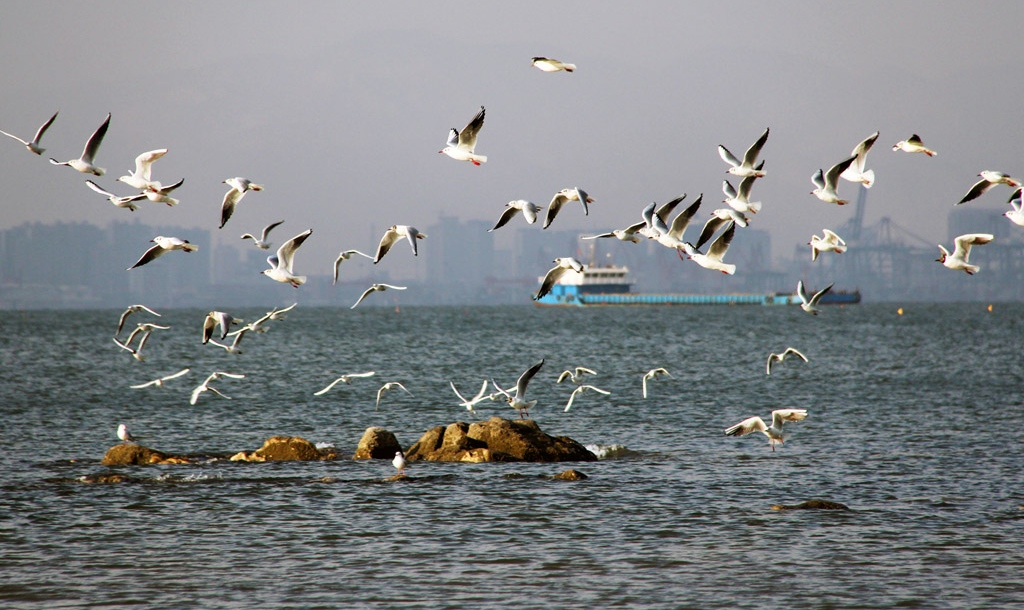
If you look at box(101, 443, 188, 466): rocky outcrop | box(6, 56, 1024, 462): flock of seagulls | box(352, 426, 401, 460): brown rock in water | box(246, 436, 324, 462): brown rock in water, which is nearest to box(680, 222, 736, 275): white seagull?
box(6, 56, 1024, 462): flock of seagulls

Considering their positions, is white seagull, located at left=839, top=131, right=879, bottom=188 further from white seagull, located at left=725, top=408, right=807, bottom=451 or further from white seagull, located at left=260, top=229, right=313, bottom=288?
white seagull, located at left=260, top=229, right=313, bottom=288

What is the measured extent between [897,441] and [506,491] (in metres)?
13.9

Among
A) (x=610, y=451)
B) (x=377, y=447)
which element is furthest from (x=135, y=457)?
(x=610, y=451)

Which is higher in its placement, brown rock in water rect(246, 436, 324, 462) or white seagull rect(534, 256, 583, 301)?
white seagull rect(534, 256, 583, 301)

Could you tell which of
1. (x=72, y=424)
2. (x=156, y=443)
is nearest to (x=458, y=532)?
(x=156, y=443)

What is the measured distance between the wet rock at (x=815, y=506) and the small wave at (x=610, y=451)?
6.84m

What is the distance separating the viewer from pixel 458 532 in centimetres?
1945

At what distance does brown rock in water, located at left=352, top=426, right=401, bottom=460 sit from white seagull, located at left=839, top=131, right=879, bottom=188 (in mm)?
12092

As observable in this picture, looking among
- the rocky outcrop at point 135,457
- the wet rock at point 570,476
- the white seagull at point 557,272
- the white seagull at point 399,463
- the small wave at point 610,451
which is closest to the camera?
the white seagull at point 557,272

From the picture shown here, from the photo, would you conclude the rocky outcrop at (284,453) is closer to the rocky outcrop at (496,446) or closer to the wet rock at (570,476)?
the rocky outcrop at (496,446)

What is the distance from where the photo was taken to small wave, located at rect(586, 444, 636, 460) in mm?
27812

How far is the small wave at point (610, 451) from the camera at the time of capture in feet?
91.2

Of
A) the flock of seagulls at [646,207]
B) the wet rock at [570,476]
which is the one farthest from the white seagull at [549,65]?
the wet rock at [570,476]

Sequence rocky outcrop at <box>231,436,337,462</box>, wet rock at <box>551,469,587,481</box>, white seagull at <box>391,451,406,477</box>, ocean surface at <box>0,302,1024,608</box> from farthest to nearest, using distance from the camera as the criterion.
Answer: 1. rocky outcrop at <box>231,436,337,462</box>
2. white seagull at <box>391,451,406,477</box>
3. wet rock at <box>551,469,587,481</box>
4. ocean surface at <box>0,302,1024,608</box>
